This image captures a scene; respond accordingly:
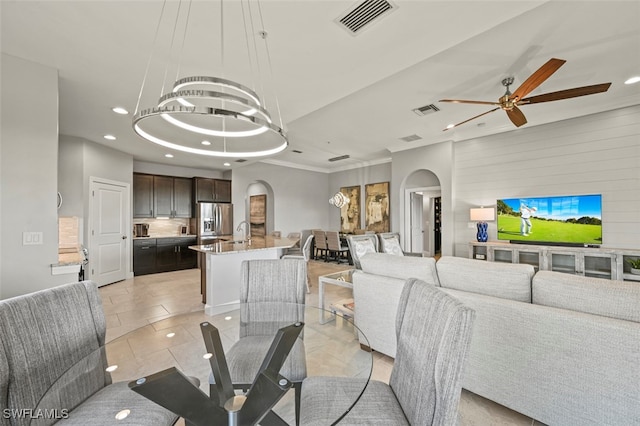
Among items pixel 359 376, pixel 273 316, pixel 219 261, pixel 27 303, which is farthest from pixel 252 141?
pixel 359 376

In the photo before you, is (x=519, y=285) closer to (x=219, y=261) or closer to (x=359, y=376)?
(x=359, y=376)

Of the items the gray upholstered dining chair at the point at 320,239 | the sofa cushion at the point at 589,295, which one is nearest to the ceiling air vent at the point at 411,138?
the gray upholstered dining chair at the point at 320,239

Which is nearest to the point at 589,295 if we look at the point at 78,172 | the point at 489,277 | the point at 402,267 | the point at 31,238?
the point at 489,277

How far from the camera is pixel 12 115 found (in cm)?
226

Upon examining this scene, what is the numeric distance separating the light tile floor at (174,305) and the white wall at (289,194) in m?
1.88

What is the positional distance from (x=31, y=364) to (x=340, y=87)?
3140mm

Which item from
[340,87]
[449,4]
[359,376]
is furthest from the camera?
[340,87]

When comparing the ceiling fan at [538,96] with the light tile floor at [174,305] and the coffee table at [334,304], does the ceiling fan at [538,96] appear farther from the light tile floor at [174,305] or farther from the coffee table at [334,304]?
the light tile floor at [174,305]

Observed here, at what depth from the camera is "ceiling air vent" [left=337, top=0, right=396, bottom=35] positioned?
184 cm

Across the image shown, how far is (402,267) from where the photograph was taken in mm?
2252

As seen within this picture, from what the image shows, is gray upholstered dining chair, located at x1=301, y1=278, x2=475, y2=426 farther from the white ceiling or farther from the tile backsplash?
the tile backsplash

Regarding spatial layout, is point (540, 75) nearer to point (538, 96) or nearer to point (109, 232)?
point (538, 96)

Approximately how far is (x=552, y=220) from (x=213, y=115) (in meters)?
5.82

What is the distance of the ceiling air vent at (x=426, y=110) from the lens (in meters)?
4.01
